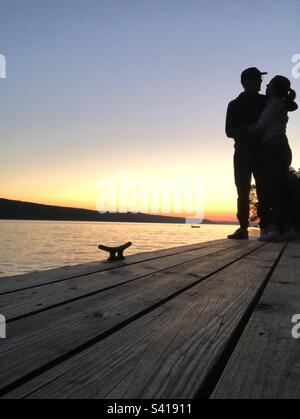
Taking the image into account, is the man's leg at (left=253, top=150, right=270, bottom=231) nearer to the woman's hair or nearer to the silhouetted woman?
the silhouetted woman

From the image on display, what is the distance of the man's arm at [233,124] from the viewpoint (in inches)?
261

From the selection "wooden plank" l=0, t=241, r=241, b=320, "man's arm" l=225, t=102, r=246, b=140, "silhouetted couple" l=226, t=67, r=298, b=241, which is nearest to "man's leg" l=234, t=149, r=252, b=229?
"silhouetted couple" l=226, t=67, r=298, b=241

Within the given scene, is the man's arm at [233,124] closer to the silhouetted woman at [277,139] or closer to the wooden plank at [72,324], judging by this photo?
the silhouetted woman at [277,139]

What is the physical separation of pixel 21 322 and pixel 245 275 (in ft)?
5.21

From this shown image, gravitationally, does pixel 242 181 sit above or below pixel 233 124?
below

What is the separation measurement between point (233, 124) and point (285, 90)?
1006mm

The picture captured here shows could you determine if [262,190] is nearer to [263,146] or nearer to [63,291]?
[263,146]

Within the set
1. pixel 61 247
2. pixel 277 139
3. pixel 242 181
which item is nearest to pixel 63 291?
pixel 277 139

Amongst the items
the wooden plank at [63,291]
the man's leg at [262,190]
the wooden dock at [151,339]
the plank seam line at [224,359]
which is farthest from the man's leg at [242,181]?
the plank seam line at [224,359]

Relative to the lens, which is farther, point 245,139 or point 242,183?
point 242,183

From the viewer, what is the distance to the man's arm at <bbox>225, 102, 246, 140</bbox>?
663 cm

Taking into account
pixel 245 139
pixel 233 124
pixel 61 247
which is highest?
pixel 233 124

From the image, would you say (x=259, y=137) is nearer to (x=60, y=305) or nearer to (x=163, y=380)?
(x=60, y=305)

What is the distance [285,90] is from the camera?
5.97 meters
